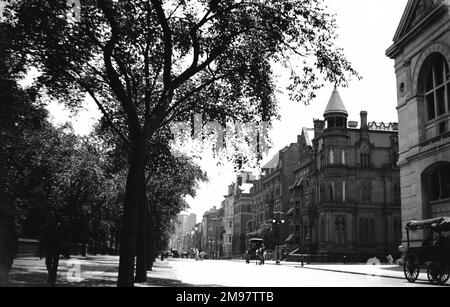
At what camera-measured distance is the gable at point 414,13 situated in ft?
108

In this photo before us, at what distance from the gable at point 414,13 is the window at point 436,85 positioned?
3.05 meters

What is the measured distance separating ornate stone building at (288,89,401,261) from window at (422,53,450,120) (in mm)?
28620

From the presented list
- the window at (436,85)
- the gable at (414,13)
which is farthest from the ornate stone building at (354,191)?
the window at (436,85)

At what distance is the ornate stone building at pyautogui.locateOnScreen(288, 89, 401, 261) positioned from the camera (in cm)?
6294

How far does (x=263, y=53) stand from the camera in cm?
1466

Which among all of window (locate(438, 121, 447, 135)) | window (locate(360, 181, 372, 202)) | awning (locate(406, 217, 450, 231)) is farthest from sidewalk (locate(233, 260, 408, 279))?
window (locate(360, 181, 372, 202))

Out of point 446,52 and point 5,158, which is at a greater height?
point 446,52

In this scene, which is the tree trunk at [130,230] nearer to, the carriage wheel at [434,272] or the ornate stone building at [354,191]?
the carriage wheel at [434,272]

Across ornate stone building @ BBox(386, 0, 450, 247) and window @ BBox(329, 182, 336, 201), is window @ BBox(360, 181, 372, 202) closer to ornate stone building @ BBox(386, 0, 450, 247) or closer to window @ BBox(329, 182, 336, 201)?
window @ BBox(329, 182, 336, 201)

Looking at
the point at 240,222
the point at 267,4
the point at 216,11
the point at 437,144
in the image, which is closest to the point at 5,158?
the point at 216,11
